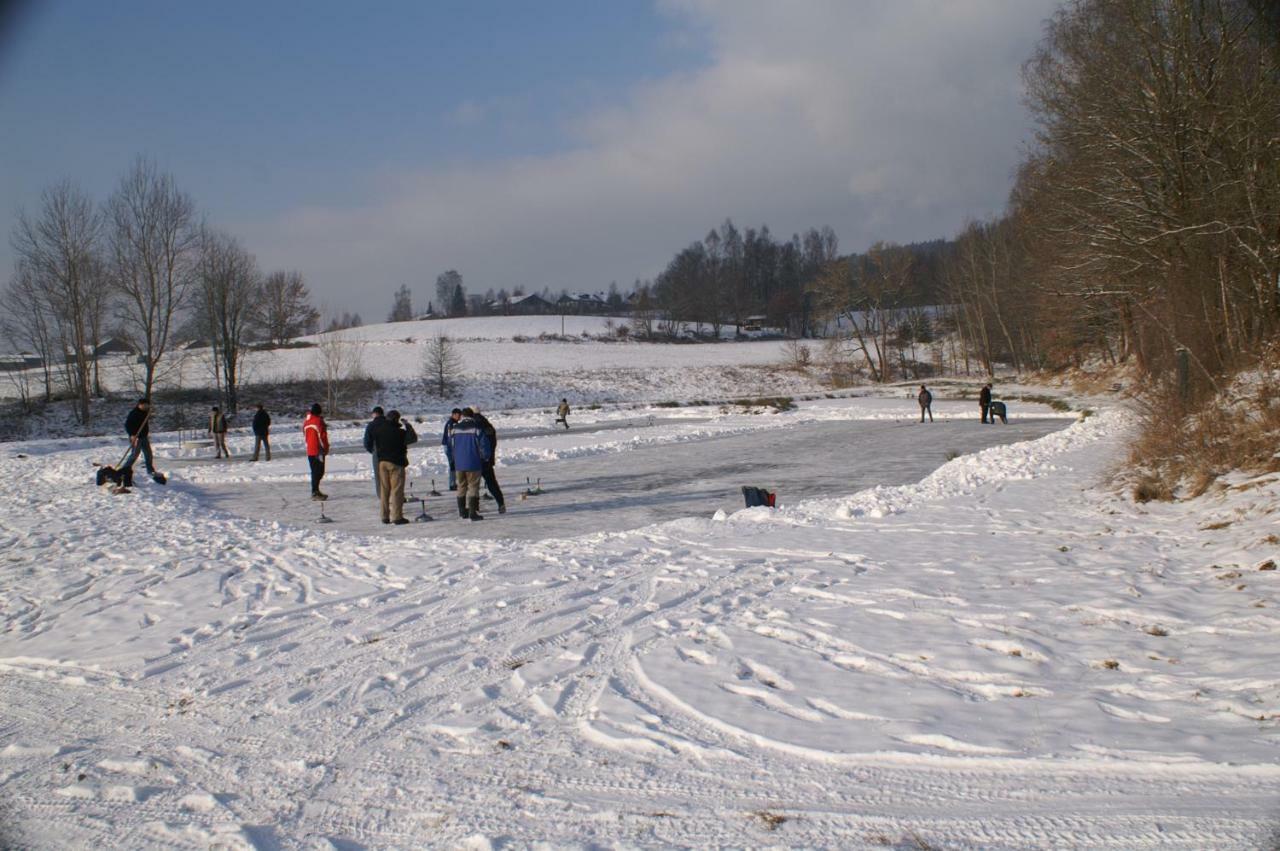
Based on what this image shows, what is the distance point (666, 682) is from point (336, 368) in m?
46.9

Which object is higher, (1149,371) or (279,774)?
(1149,371)

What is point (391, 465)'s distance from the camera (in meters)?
11.8

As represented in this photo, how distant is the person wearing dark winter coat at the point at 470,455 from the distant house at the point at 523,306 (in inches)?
5158

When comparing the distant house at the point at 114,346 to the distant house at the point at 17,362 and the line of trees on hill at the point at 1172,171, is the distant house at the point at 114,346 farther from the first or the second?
the line of trees on hill at the point at 1172,171

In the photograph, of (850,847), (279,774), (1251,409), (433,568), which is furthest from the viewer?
(1251,409)

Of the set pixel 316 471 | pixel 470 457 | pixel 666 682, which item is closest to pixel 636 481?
pixel 470 457

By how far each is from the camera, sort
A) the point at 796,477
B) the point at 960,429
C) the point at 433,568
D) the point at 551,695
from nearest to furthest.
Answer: the point at 551,695, the point at 433,568, the point at 796,477, the point at 960,429

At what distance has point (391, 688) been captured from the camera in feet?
16.9

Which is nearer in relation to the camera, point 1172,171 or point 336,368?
point 1172,171

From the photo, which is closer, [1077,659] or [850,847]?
[850,847]

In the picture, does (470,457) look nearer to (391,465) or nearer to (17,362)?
(391,465)

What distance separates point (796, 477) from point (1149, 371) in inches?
254

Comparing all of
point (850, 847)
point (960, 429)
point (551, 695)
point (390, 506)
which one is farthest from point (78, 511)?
point (960, 429)

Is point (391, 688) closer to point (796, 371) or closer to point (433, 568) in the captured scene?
point (433, 568)
